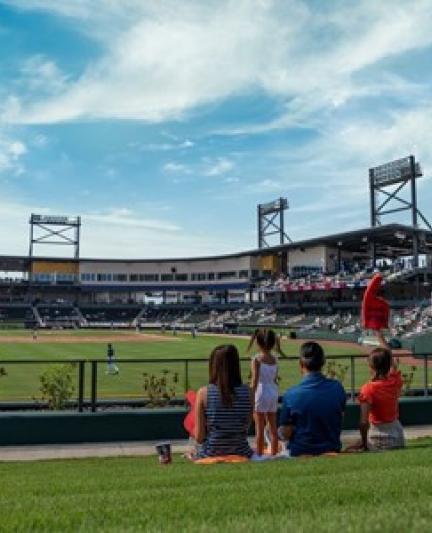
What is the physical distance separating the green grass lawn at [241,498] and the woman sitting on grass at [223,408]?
12.3 inches

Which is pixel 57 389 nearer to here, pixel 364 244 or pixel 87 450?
pixel 87 450

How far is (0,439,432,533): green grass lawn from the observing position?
384 centimetres

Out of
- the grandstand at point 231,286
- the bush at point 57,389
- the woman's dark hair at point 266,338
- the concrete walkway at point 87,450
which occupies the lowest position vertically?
the concrete walkway at point 87,450

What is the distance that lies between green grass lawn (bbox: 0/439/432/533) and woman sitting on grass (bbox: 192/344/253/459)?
313mm

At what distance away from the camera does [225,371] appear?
6586 mm

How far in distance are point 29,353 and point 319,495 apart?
129 ft

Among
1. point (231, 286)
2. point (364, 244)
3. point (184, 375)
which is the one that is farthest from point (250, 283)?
point (184, 375)

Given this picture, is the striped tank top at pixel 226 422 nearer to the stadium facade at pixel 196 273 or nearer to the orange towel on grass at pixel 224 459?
the orange towel on grass at pixel 224 459

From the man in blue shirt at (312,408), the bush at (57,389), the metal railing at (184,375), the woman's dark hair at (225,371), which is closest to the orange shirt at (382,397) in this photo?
the man in blue shirt at (312,408)

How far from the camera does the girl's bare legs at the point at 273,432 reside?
8.23 metres

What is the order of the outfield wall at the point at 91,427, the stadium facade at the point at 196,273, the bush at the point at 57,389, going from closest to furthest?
the outfield wall at the point at 91,427 < the bush at the point at 57,389 < the stadium facade at the point at 196,273

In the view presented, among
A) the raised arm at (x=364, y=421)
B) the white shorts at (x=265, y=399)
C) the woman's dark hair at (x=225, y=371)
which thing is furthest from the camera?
the white shorts at (x=265, y=399)

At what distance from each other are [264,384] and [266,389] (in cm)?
8

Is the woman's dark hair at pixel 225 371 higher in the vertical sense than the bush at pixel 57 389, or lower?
higher
